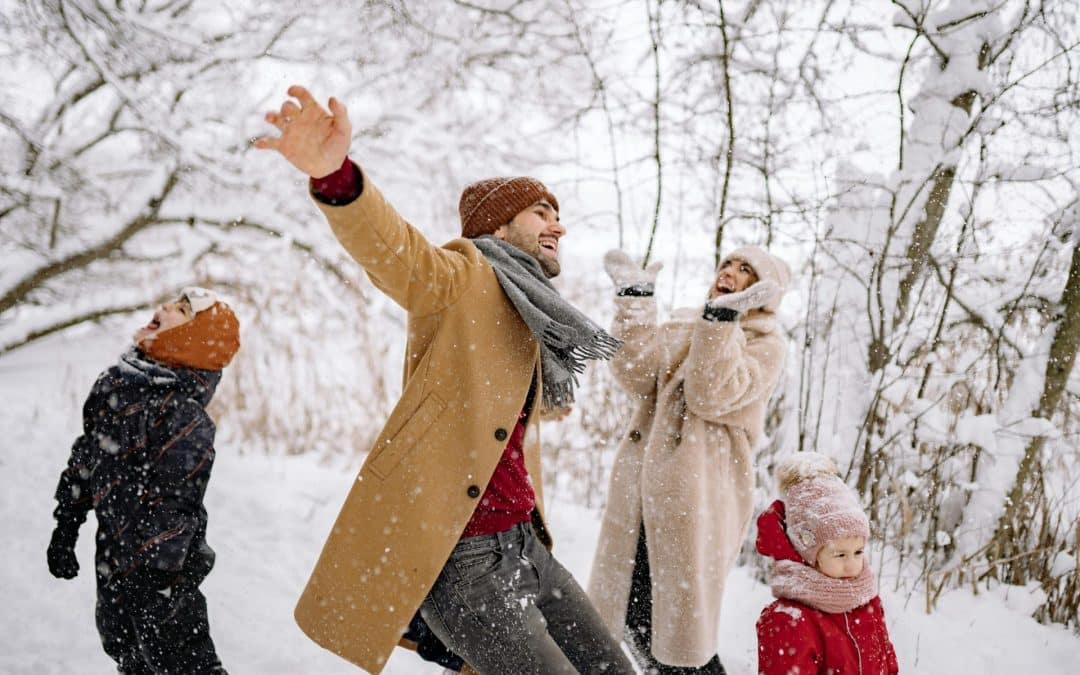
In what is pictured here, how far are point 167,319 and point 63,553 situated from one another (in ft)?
2.62

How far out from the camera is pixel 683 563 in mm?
2164

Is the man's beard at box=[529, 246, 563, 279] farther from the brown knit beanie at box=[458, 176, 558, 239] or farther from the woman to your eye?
the woman

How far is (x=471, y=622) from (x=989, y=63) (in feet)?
12.6

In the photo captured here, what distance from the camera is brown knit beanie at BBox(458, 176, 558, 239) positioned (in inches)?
66.7

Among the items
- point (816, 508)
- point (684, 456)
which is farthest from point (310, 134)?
point (684, 456)

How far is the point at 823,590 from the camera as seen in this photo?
5.36 ft

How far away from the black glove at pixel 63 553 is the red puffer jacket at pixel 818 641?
6.81 feet

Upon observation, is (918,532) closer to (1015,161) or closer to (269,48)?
(1015,161)

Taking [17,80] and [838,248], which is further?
[17,80]

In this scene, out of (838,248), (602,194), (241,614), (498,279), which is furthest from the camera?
(602,194)

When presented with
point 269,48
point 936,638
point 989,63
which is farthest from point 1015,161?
point 269,48

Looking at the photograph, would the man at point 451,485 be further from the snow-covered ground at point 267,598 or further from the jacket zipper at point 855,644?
the snow-covered ground at point 267,598

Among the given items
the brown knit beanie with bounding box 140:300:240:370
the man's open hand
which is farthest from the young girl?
the brown knit beanie with bounding box 140:300:240:370

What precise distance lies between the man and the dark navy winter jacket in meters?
0.79
